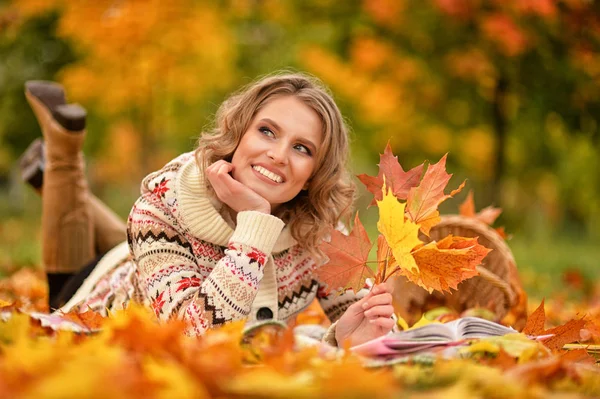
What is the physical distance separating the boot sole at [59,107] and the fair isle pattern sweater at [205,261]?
877mm

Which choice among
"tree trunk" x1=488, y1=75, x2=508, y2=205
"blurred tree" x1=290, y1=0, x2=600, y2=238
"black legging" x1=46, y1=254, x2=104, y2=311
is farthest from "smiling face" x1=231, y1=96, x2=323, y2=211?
"tree trunk" x1=488, y1=75, x2=508, y2=205

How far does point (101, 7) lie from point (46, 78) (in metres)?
2.21

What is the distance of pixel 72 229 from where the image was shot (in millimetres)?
3271

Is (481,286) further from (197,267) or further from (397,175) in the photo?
(197,267)

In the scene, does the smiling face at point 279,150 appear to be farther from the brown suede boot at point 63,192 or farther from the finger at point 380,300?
the brown suede boot at point 63,192

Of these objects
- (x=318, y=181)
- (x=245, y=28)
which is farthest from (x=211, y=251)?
(x=245, y=28)

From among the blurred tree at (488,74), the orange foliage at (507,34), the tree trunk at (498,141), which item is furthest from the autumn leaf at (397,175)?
the tree trunk at (498,141)

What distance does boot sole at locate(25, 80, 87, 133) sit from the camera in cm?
321

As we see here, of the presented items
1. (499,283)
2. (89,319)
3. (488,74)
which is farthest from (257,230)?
(488,74)

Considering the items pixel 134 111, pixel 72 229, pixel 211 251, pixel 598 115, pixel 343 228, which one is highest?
pixel 598 115

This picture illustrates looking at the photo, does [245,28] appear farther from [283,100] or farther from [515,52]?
[283,100]

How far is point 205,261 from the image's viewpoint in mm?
2244

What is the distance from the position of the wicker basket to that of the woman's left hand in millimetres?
703

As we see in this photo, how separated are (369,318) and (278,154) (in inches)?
21.1
